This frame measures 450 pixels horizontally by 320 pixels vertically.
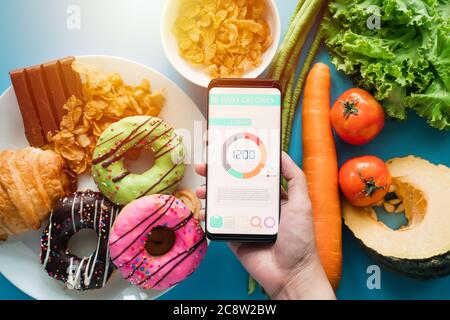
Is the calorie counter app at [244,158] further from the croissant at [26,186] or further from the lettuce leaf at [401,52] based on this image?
the croissant at [26,186]

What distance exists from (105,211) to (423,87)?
0.90 metres

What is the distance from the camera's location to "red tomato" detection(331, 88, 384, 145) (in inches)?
50.2

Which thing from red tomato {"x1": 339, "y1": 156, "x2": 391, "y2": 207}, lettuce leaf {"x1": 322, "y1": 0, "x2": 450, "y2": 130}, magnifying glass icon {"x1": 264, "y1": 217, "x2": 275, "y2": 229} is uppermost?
lettuce leaf {"x1": 322, "y1": 0, "x2": 450, "y2": 130}

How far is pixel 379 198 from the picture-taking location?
130cm

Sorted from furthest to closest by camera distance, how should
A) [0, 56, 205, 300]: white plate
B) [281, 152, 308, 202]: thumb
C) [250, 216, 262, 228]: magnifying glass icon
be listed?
[0, 56, 205, 300]: white plate → [281, 152, 308, 202]: thumb → [250, 216, 262, 228]: magnifying glass icon

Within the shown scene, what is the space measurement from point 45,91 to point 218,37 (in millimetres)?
483

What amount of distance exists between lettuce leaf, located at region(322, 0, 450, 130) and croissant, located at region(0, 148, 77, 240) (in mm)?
824

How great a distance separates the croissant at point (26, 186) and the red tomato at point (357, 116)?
76cm

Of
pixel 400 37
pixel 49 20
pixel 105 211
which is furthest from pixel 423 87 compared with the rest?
pixel 49 20

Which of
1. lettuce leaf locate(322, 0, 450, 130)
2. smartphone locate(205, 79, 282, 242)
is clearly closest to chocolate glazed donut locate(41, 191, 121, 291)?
smartphone locate(205, 79, 282, 242)

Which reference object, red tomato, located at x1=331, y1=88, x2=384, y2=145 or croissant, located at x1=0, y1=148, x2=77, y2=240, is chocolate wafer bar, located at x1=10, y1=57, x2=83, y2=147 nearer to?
croissant, located at x1=0, y1=148, x2=77, y2=240

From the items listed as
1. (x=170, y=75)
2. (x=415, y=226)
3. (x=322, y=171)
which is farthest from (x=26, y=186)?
(x=415, y=226)

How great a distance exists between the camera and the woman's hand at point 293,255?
46.3 inches

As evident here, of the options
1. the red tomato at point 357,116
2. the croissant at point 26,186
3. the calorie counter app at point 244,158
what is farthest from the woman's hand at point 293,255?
the croissant at point 26,186
